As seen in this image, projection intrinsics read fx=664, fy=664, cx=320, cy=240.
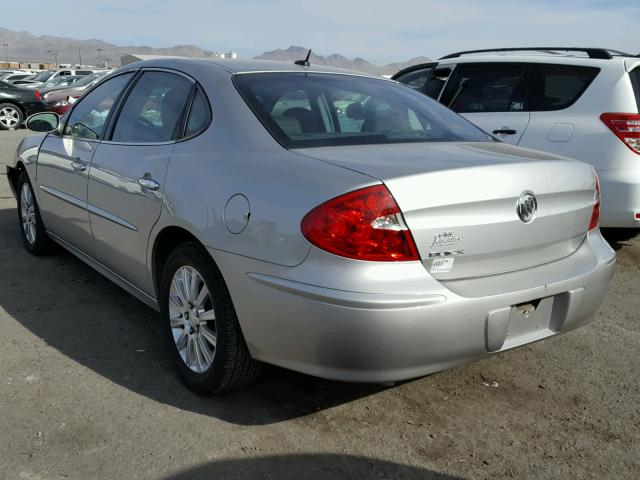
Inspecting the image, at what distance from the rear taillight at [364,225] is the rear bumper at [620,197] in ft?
10.8

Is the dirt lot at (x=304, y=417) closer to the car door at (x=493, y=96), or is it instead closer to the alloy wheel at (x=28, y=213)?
the alloy wheel at (x=28, y=213)

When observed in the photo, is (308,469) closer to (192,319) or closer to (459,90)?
(192,319)

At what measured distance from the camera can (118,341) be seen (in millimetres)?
3703

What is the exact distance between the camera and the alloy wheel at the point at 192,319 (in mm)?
2982

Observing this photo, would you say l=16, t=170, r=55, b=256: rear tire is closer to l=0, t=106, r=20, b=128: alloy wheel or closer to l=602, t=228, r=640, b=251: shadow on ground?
l=602, t=228, r=640, b=251: shadow on ground

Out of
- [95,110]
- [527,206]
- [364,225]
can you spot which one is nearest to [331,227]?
[364,225]

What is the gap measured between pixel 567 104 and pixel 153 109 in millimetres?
3500

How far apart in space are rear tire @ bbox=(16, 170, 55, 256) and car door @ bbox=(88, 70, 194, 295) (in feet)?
4.32

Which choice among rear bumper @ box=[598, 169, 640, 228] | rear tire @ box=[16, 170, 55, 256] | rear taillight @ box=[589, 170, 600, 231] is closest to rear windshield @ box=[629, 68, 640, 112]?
rear bumper @ box=[598, 169, 640, 228]

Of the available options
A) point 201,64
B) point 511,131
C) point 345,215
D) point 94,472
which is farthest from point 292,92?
point 511,131

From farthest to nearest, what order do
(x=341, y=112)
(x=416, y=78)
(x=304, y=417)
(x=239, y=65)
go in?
(x=416, y=78) < (x=239, y=65) < (x=341, y=112) < (x=304, y=417)

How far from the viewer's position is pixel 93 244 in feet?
13.2

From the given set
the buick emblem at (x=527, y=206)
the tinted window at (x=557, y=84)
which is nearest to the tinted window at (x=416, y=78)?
the tinted window at (x=557, y=84)

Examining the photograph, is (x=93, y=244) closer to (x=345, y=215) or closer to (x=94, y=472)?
(x=94, y=472)
